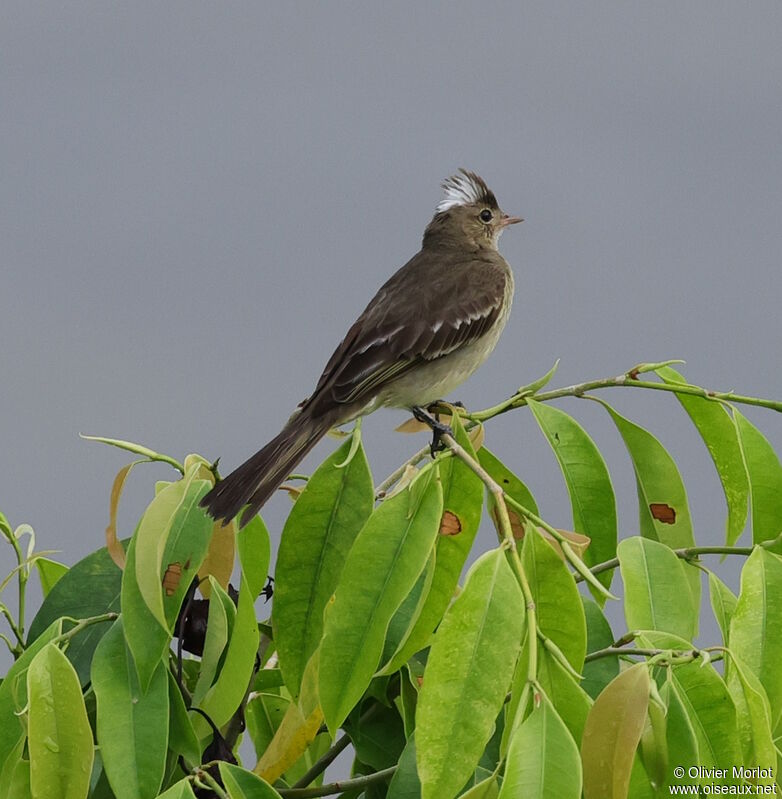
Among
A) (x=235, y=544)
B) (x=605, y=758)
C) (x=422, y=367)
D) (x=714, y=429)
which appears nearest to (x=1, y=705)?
(x=235, y=544)

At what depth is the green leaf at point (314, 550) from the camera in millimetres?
2371

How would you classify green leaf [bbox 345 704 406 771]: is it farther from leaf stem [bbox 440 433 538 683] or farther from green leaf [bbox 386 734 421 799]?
leaf stem [bbox 440 433 538 683]

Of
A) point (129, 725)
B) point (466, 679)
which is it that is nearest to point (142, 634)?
point (129, 725)

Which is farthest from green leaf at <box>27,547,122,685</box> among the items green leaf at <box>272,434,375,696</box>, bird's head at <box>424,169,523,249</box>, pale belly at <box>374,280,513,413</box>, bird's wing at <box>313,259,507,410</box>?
bird's head at <box>424,169,523,249</box>

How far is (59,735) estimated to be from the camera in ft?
7.08

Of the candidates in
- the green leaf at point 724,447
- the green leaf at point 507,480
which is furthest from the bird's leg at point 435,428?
the green leaf at point 724,447

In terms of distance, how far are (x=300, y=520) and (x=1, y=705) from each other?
620 millimetres

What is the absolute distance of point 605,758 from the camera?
5.96 ft

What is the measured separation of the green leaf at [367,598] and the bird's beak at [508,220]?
4.01m

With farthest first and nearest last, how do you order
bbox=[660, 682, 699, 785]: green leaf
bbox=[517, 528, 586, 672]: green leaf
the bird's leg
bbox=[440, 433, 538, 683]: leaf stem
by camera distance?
the bird's leg
bbox=[517, 528, 586, 672]: green leaf
bbox=[660, 682, 699, 785]: green leaf
bbox=[440, 433, 538, 683]: leaf stem

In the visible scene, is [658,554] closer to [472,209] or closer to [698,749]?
[698,749]

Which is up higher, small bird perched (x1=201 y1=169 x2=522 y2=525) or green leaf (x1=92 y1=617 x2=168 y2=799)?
small bird perched (x1=201 y1=169 x2=522 y2=525)

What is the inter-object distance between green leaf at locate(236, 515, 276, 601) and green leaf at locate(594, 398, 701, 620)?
0.80 meters

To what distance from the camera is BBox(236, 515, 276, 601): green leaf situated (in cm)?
253
